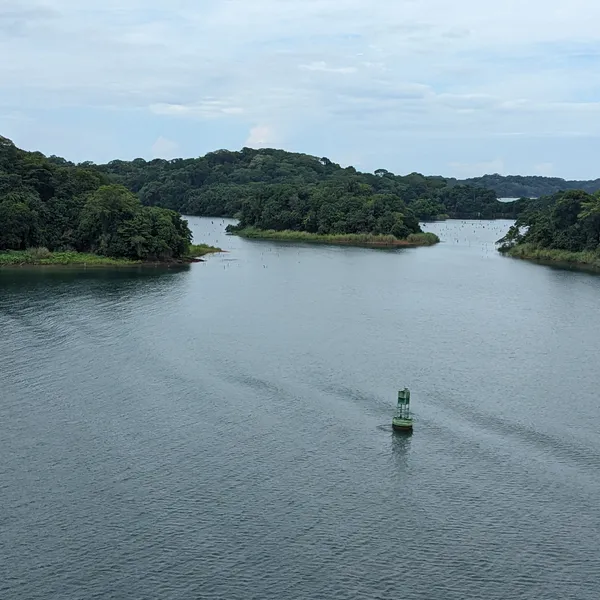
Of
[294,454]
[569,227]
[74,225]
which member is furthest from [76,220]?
[294,454]

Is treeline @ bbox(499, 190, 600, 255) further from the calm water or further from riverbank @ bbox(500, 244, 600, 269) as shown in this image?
the calm water

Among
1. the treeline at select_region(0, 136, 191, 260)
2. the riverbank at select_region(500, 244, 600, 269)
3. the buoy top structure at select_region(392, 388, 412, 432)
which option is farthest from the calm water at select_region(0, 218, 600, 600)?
the riverbank at select_region(500, 244, 600, 269)

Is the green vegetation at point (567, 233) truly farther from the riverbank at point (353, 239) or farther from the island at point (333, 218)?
the island at point (333, 218)

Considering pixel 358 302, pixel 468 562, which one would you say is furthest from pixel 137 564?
pixel 358 302

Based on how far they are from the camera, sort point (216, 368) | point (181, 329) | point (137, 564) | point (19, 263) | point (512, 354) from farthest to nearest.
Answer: point (19, 263)
point (181, 329)
point (512, 354)
point (216, 368)
point (137, 564)

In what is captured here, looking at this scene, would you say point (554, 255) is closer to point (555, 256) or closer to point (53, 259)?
point (555, 256)

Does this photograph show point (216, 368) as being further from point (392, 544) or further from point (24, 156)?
point (24, 156)
